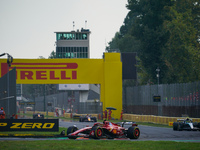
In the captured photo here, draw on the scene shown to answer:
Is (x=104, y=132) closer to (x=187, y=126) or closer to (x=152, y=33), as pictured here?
(x=187, y=126)

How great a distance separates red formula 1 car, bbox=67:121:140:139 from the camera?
76.9ft

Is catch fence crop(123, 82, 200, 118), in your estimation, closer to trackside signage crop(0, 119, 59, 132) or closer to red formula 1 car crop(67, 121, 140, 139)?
trackside signage crop(0, 119, 59, 132)

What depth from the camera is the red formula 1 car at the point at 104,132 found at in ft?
76.9

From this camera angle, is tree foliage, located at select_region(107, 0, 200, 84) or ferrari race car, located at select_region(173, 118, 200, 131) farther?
tree foliage, located at select_region(107, 0, 200, 84)

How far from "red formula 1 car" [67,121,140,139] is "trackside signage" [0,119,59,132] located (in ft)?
12.8

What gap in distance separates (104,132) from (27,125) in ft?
20.1

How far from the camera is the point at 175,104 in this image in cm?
4766

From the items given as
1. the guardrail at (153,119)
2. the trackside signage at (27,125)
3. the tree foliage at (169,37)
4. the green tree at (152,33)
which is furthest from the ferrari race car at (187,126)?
the green tree at (152,33)

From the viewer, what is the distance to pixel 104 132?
24203mm

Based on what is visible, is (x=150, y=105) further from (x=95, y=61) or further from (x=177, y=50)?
(x=177, y=50)

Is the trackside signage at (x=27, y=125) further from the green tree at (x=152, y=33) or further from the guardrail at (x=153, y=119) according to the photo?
the green tree at (x=152, y=33)

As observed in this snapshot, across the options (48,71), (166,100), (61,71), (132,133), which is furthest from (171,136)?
(48,71)

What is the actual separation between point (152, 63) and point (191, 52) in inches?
585

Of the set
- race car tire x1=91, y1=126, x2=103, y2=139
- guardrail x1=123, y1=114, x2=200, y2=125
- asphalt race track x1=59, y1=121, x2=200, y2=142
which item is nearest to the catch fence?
guardrail x1=123, y1=114, x2=200, y2=125
